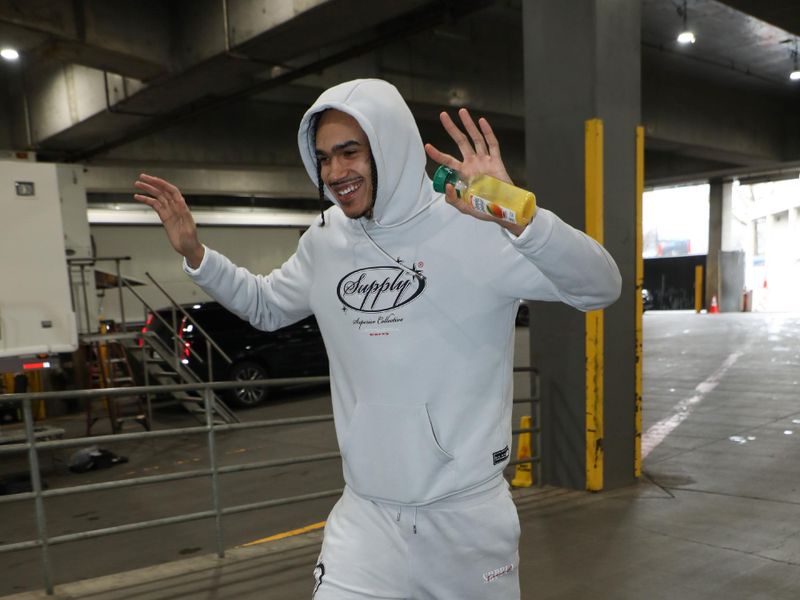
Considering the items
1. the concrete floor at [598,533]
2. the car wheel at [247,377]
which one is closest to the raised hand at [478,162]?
the concrete floor at [598,533]

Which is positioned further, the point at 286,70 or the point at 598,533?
the point at 286,70

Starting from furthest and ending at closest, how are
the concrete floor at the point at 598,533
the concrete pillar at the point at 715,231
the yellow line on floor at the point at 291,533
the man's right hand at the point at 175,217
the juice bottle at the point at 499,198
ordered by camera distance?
the concrete pillar at the point at 715,231
the yellow line on floor at the point at 291,533
the concrete floor at the point at 598,533
the man's right hand at the point at 175,217
the juice bottle at the point at 499,198

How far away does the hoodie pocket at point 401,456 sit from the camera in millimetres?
1812

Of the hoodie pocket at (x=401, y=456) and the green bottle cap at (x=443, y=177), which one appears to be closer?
the green bottle cap at (x=443, y=177)

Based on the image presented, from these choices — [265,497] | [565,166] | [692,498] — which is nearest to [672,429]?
[692,498]

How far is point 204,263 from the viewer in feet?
7.10

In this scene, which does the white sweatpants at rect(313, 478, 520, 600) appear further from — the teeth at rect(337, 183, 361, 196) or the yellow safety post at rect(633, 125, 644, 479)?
the yellow safety post at rect(633, 125, 644, 479)

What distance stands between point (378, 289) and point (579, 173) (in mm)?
3374

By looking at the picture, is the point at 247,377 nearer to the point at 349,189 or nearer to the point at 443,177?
the point at 349,189

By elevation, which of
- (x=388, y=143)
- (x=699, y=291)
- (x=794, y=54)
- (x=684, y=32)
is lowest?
(x=699, y=291)

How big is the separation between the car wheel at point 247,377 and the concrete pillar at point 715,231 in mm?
19246

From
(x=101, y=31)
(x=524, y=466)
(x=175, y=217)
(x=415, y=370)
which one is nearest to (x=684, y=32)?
(x=524, y=466)

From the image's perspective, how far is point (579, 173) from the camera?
15.8 feet

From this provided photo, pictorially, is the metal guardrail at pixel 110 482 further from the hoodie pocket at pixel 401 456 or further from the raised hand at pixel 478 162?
the raised hand at pixel 478 162
